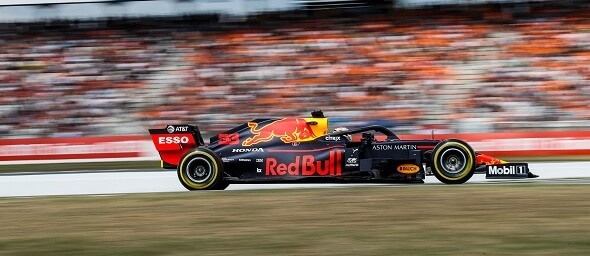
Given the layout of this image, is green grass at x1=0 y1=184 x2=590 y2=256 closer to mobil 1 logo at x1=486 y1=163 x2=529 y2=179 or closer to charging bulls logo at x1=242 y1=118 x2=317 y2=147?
mobil 1 logo at x1=486 y1=163 x2=529 y2=179

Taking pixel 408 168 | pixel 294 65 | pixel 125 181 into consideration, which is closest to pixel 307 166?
pixel 408 168

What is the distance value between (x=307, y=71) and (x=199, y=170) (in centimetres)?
1146

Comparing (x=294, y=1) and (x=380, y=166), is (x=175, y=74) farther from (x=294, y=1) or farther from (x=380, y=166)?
(x=380, y=166)

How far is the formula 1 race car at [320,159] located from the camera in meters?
12.8

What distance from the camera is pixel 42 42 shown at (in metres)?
26.8

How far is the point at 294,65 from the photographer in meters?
24.7

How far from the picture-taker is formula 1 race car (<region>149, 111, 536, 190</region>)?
1277 centimetres

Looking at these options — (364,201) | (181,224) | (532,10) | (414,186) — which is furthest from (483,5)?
(181,224)

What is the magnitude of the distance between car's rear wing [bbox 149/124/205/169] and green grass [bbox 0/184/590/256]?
1.11m

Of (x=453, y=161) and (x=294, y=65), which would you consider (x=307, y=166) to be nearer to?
(x=453, y=161)

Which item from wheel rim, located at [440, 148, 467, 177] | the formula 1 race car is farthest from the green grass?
wheel rim, located at [440, 148, 467, 177]

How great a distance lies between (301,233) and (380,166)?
4.69 meters

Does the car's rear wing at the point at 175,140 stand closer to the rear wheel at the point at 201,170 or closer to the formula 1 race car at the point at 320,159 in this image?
the formula 1 race car at the point at 320,159

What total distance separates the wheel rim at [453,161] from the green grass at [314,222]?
52 centimetres
